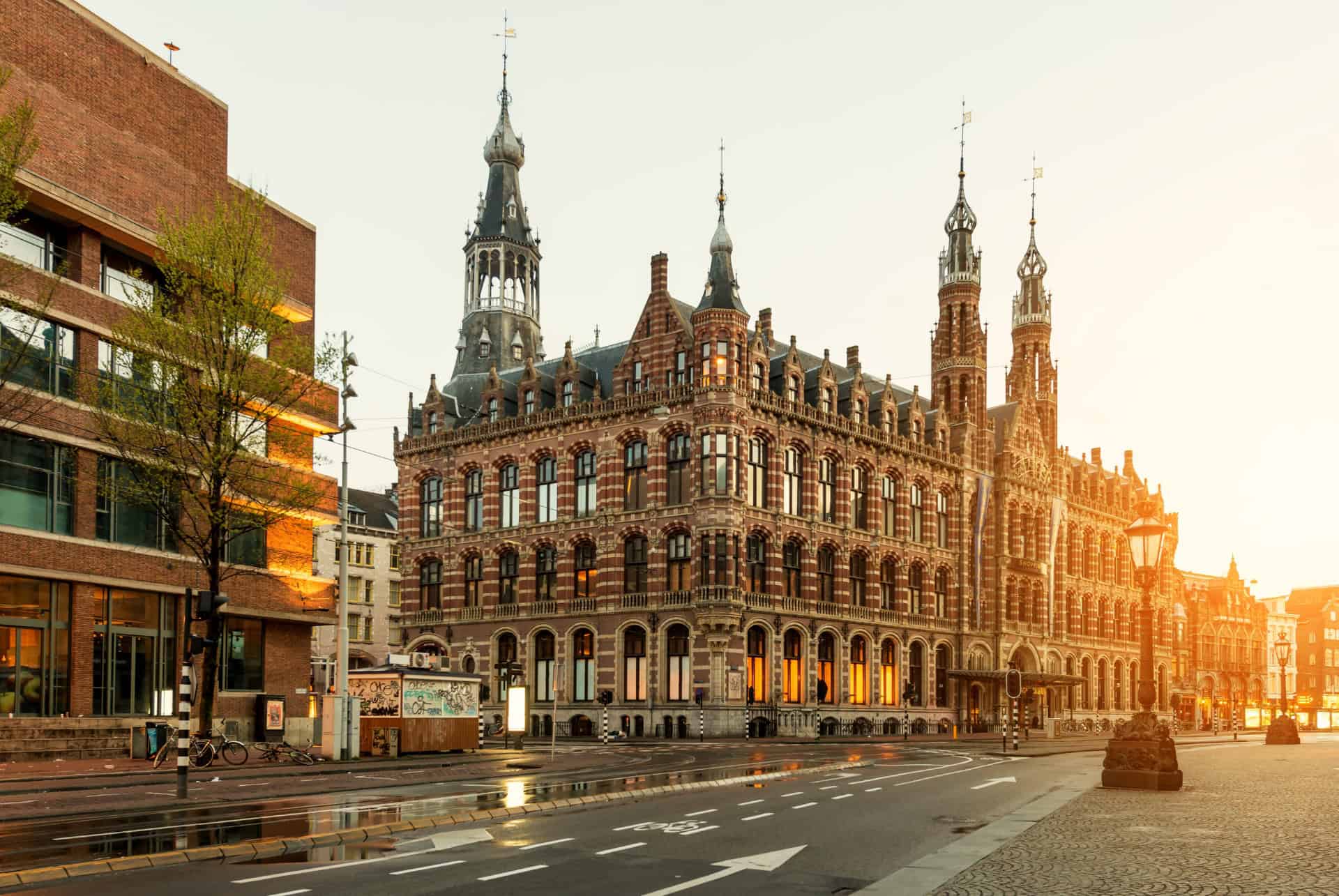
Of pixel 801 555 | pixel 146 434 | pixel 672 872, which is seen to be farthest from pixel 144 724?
pixel 801 555

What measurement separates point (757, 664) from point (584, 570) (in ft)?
33.2

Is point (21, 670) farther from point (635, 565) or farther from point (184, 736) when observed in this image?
point (635, 565)

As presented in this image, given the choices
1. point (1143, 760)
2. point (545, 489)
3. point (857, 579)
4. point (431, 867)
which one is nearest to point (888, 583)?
point (857, 579)

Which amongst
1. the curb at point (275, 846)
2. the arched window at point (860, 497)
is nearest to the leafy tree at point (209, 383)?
the curb at point (275, 846)

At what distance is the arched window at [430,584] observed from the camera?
2832 inches

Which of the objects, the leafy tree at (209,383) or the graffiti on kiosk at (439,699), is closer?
the leafy tree at (209,383)

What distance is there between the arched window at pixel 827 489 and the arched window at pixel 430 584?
21706mm

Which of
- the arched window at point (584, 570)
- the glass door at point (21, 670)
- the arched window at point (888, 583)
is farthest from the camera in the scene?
the arched window at point (888, 583)

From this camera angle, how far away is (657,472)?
62438 millimetres

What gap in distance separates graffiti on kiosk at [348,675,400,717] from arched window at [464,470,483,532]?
105ft

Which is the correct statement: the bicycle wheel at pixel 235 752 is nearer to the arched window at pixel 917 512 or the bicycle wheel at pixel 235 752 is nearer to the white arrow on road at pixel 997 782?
the white arrow on road at pixel 997 782

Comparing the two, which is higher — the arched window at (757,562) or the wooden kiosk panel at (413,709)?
the arched window at (757,562)

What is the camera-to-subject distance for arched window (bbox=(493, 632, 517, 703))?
222ft

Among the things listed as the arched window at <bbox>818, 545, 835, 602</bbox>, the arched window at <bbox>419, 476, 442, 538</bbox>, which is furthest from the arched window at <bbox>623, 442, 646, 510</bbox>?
the arched window at <bbox>419, 476, 442, 538</bbox>
